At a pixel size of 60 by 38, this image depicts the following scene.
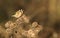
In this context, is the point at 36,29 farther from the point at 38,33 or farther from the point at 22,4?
the point at 22,4

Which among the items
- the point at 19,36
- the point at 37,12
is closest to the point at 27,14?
the point at 37,12

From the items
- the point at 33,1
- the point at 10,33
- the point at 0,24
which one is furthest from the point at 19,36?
the point at 33,1

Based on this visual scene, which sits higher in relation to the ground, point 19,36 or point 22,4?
point 22,4

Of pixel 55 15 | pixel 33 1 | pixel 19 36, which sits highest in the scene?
pixel 33 1

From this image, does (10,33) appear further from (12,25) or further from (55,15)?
(55,15)

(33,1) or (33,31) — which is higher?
(33,1)

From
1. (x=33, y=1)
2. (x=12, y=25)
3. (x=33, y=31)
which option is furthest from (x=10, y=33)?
(x=33, y=1)

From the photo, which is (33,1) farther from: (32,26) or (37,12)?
(32,26)
